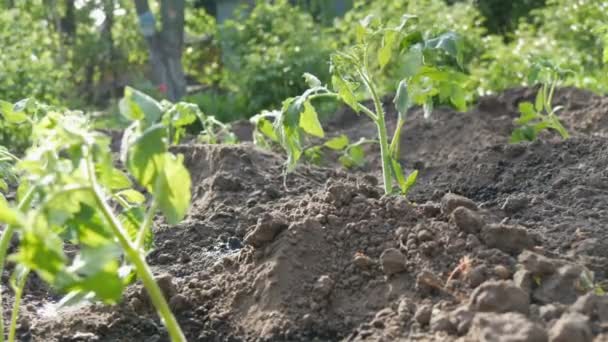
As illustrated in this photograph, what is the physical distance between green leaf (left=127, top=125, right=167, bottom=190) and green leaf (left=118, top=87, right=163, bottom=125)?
2.2 inches

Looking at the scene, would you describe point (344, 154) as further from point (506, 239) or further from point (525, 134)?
point (506, 239)

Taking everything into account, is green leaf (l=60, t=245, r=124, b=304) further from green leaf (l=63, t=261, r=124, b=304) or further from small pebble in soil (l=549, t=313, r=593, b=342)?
small pebble in soil (l=549, t=313, r=593, b=342)

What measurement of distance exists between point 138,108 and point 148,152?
0.47 feet

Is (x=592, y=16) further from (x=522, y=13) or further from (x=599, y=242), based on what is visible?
(x=599, y=242)

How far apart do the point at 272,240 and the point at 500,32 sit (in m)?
13.3

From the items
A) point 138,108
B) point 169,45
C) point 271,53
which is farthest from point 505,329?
point 169,45

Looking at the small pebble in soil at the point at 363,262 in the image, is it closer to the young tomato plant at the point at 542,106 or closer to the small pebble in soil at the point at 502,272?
the small pebble in soil at the point at 502,272

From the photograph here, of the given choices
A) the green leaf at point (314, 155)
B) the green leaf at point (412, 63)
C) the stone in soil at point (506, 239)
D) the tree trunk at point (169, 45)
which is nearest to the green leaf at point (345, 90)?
the green leaf at point (412, 63)

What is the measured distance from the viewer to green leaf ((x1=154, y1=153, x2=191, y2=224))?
190 centimetres

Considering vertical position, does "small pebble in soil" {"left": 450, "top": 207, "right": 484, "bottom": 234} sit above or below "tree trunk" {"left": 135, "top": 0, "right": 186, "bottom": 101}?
above

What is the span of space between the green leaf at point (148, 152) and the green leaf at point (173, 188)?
3 centimetres

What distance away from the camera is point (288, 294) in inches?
94.9

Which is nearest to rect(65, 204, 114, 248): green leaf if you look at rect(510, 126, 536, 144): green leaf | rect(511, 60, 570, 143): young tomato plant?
rect(511, 60, 570, 143): young tomato plant

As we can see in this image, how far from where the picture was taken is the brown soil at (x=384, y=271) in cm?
199
